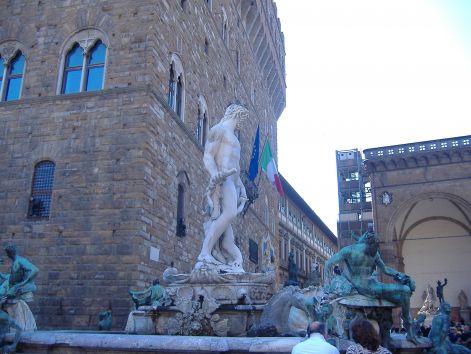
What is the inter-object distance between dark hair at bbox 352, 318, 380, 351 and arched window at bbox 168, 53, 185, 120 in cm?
1061

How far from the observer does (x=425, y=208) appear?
28.5 metres

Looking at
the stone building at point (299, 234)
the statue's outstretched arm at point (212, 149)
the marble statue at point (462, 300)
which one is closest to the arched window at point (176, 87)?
the statue's outstretched arm at point (212, 149)

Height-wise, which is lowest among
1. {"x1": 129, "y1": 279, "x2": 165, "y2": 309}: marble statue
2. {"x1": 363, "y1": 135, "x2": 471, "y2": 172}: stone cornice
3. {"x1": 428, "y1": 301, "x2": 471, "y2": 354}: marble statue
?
{"x1": 428, "y1": 301, "x2": 471, "y2": 354}: marble statue

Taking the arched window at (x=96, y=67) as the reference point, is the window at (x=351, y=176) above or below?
above

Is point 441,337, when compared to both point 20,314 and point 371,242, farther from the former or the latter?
point 20,314

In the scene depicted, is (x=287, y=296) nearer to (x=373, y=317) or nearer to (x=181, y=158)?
(x=373, y=317)

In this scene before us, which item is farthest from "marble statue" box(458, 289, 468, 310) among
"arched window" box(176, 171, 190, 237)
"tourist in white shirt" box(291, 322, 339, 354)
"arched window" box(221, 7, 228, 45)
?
"tourist in white shirt" box(291, 322, 339, 354)

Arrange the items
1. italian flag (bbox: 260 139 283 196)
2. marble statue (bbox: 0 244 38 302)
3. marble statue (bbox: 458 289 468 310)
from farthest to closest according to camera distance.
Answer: marble statue (bbox: 458 289 468 310)
italian flag (bbox: 260 139 283 196)
marble statue (bbox: 0 244 38 302)

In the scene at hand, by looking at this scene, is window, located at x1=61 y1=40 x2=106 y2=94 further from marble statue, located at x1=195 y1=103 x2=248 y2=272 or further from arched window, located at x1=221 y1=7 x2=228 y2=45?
arched window, located at x1=221 y1=7 x2=228 y2=45

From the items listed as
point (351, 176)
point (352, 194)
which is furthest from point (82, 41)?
point (351, 176)

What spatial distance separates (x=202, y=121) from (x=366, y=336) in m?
13.6

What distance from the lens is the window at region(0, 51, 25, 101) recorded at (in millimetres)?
12453

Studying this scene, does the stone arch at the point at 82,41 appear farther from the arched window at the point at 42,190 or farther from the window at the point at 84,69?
the arched window at the point at 42,190

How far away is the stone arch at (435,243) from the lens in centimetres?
2764
